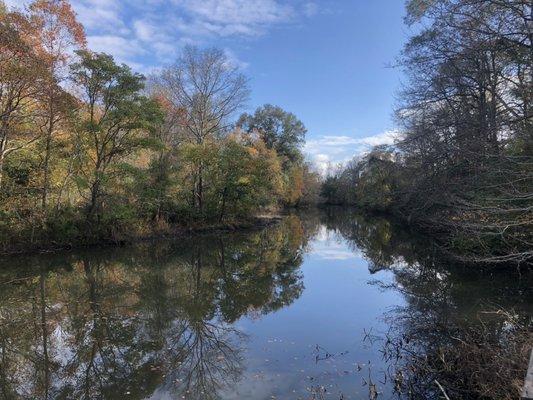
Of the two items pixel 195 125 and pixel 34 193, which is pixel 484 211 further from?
pixel 195 125

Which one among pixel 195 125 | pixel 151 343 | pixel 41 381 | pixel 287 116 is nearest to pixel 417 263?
pixel 151 343

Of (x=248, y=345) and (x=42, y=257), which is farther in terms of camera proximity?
(x=42, y=257)

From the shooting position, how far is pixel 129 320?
9.45m

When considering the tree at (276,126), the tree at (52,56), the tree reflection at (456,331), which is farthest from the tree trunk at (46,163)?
the tree at (276,126)

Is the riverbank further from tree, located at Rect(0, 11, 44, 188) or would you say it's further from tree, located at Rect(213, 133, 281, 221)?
tree, located at Rect(0, 11, 44, 188)

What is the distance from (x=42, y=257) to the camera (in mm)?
16625

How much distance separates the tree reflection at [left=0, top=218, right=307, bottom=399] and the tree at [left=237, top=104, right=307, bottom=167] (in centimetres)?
3909

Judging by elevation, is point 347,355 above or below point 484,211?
below

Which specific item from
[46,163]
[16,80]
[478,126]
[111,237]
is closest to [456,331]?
[478,126]

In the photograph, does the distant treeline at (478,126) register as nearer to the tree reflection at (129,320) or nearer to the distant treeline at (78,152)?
the tree reflection at (129,320)

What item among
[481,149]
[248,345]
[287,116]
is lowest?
[248,345]

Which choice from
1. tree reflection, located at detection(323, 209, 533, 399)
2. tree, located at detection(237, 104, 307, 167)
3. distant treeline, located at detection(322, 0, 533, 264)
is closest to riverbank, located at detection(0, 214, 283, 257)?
tree reflection, located at detection(323, 209, 533, 399)

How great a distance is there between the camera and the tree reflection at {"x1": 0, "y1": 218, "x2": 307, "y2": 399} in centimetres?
654

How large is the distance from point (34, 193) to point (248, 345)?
14.7 meters
